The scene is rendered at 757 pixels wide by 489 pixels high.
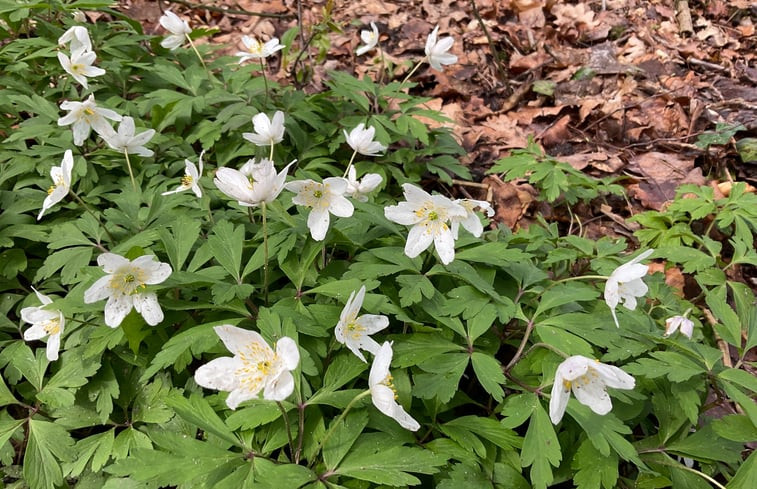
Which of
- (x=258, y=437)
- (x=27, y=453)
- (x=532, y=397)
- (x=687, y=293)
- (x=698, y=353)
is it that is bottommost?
(x=687, y=293)

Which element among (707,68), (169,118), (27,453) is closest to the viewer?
(27,453)

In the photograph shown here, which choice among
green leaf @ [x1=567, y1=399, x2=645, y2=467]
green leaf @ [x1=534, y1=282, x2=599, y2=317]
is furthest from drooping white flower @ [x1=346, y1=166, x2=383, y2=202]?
green leaf @ [x1=567, y1=399, x2=645, y2=467]

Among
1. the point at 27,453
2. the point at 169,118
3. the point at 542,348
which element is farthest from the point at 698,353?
the point at 169,118

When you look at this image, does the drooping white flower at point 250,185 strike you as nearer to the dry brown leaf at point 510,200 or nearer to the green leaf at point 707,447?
the green leaf at point 707,447

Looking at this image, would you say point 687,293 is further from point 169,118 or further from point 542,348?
point 169,118

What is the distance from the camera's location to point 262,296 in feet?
7.47

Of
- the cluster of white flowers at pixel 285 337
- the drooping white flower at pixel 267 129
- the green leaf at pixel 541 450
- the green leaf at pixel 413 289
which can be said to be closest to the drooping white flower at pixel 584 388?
the cluster of white flowers at pixel 285 337

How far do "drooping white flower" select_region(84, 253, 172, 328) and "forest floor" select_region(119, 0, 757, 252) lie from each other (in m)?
2.71

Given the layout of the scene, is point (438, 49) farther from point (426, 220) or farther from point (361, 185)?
point (426, 220)

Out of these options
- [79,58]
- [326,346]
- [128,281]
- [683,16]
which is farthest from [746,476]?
[683,16]

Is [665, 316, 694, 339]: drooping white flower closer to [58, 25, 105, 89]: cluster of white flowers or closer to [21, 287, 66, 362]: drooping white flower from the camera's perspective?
[21, 287, 66, 362]: drooping white flower

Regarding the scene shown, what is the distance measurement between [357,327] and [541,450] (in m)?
0.78

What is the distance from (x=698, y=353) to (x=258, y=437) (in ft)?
5.69

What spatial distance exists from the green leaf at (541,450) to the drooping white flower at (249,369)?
919mm
